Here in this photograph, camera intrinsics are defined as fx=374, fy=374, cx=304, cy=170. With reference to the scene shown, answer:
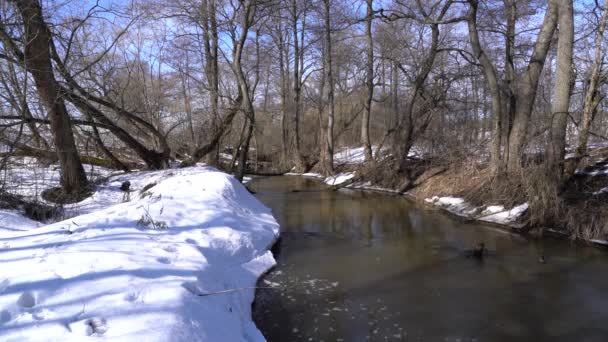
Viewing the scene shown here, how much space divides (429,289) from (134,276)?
13.2 feet

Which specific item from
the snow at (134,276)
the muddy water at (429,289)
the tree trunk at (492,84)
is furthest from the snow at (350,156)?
the snow at (134,276)

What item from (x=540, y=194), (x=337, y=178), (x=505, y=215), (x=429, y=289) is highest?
(x=540, y=194)

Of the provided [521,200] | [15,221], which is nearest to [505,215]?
[521,200]

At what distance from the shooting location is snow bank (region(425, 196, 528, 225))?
29.6 ft

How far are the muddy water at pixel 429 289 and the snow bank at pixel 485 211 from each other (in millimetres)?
589

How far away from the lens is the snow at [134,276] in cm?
275

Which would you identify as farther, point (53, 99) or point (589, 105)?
point (589, 105)

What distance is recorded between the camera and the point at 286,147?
90.7 feet

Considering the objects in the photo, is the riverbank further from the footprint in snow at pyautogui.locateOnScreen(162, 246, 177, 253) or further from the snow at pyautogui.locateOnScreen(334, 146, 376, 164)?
the snow at pyautogui.locateOnScreen(334, 146, 376, 164)

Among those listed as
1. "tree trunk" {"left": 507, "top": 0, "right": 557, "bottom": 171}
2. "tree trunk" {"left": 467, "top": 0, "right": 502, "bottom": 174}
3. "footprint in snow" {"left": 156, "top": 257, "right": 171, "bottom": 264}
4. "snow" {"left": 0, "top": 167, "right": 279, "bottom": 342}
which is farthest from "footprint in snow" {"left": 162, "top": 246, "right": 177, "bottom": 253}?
"tree trunk" {"left": 467, "top": 0, "right": 502, "bottom": 174}

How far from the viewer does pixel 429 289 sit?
18.0 feet

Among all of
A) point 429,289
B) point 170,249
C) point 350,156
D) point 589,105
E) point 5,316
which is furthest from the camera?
point 350,156

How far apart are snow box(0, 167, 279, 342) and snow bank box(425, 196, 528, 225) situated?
598 centimetres

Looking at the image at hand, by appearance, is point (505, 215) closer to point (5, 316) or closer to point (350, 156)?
point (5, 316)
